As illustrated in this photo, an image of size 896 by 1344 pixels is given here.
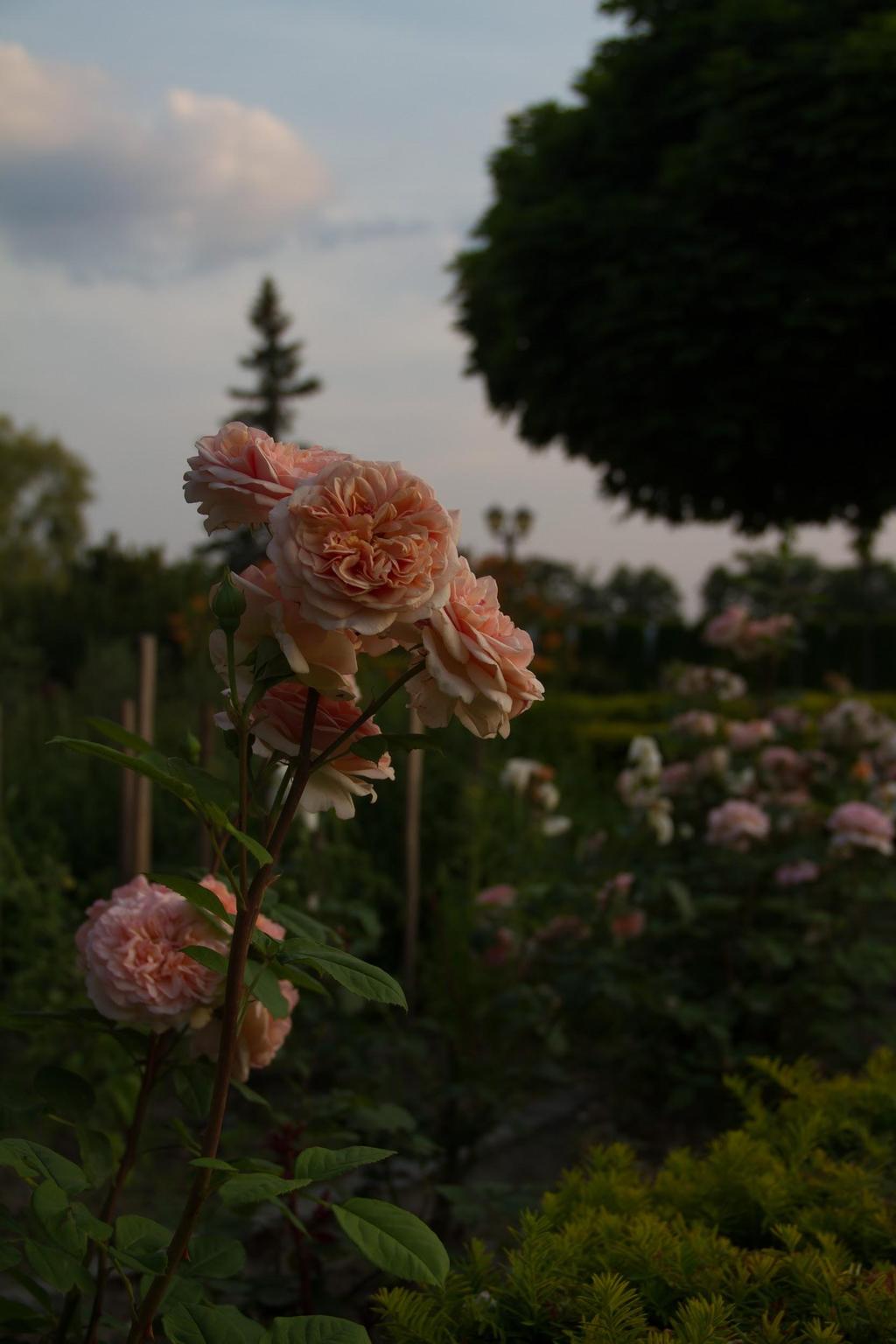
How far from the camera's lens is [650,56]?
22.6 feet

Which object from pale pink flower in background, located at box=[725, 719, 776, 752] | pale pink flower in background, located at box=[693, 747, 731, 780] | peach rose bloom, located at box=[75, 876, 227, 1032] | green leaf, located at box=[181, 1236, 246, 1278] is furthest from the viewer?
pale pink flower in background, located at box=[725, 719, 776, 752]

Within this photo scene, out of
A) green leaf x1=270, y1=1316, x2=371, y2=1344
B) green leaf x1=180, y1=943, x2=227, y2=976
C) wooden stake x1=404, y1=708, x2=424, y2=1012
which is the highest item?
green leaf x1=180, y1=943, x2=227, y2=976

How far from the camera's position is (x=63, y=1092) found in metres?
1.24

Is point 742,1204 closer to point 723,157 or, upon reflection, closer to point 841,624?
point 723,157

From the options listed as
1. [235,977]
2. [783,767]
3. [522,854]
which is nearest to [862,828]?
[783,767]

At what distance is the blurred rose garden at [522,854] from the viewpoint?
0.98 metres

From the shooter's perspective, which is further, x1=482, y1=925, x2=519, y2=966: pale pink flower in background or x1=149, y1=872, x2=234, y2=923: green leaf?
x1=482, y1=925, x2=519, y2=966: pale pink flower in background

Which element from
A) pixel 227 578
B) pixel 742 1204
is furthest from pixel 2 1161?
pixel 742 1204

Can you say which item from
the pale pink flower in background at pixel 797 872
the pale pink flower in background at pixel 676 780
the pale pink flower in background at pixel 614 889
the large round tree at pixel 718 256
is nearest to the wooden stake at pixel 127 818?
the pale pink flower in background at pixel 614 889

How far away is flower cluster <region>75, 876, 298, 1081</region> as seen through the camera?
1.19m

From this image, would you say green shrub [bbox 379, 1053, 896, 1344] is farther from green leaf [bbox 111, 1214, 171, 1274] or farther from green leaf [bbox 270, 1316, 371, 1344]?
green leaf [bbox 111, 1214, 171, 1274]

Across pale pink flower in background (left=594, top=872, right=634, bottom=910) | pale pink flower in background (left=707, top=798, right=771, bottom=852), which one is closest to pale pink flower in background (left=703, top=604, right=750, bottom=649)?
pale pink flower in background (left=707, top=798, right=771, bottom=852)

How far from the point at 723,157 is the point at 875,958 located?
446cm

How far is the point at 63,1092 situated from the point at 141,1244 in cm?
21
